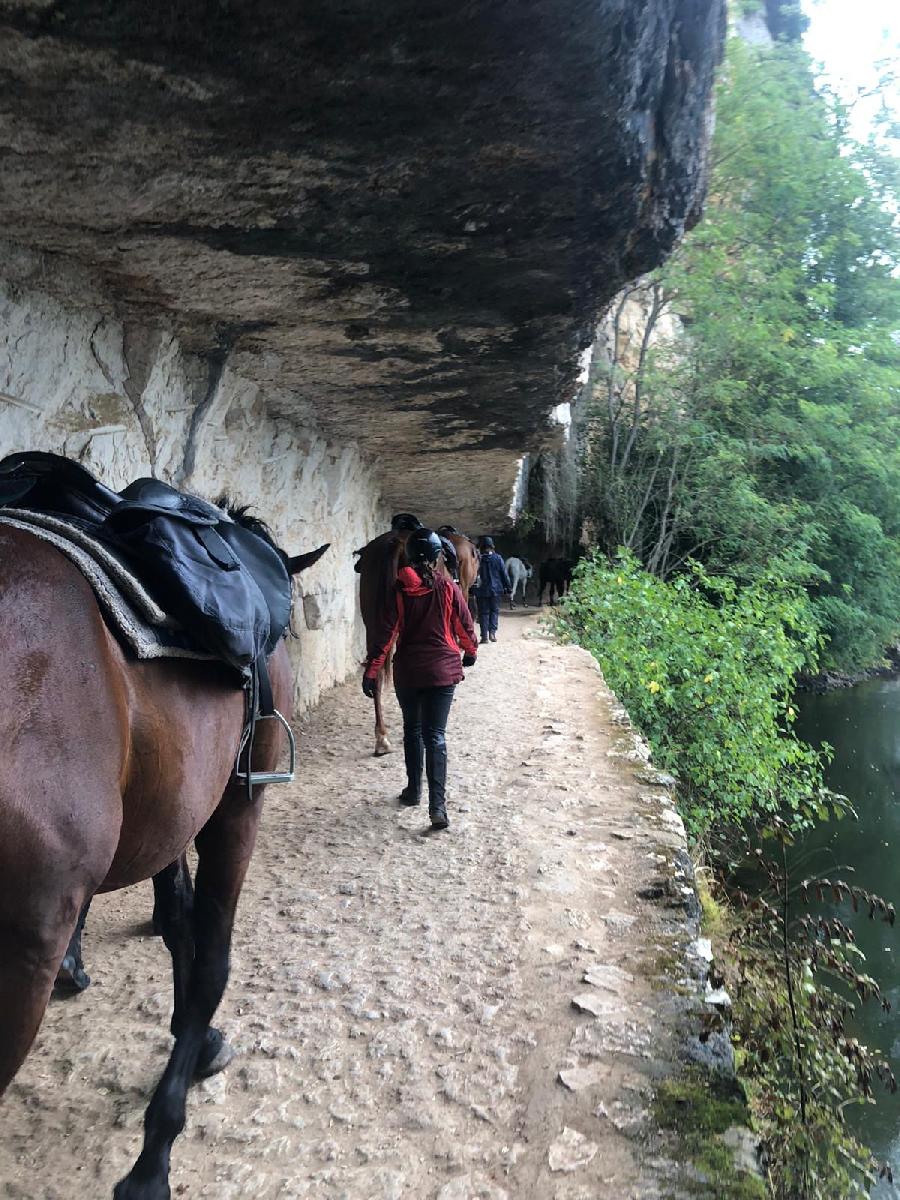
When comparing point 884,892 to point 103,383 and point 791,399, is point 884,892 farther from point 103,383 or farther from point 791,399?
point 791,399

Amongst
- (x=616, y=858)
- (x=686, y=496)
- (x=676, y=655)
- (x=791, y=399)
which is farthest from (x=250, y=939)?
(x=791, y=399)

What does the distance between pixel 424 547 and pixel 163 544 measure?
3.11 metres

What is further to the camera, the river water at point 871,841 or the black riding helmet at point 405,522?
the black riding helmet at point 405,522

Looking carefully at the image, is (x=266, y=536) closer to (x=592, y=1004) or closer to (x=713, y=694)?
(x=592, y=1004)

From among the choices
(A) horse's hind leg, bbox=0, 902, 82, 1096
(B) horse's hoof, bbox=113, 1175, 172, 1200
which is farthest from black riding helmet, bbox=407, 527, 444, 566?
(A) horse's hind leg, bbox=0, 902, 82, 1096

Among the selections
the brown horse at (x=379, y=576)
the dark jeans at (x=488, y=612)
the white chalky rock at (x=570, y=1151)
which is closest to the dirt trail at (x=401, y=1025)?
the white chalky rock at (x=570, y=1151)

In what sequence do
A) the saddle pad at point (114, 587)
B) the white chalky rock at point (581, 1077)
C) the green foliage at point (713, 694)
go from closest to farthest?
the saddle pad at point (114, 587) < the white chalky rock at point (581, 1077) < the green foliage at point (713, 694)

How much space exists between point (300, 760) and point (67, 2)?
495 centimetres

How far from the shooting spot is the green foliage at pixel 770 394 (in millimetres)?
17547

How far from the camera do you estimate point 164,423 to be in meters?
4.54

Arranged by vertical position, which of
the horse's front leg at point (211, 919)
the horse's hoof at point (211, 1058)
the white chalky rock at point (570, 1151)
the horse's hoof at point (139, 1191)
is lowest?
the horse's hoof at point (211, 1058)

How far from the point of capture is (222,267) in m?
3.58

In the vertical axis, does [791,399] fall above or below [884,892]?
above

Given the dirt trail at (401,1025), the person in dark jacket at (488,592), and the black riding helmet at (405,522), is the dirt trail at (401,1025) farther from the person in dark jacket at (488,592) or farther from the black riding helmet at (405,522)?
the person in dark jacket at (488,592)
